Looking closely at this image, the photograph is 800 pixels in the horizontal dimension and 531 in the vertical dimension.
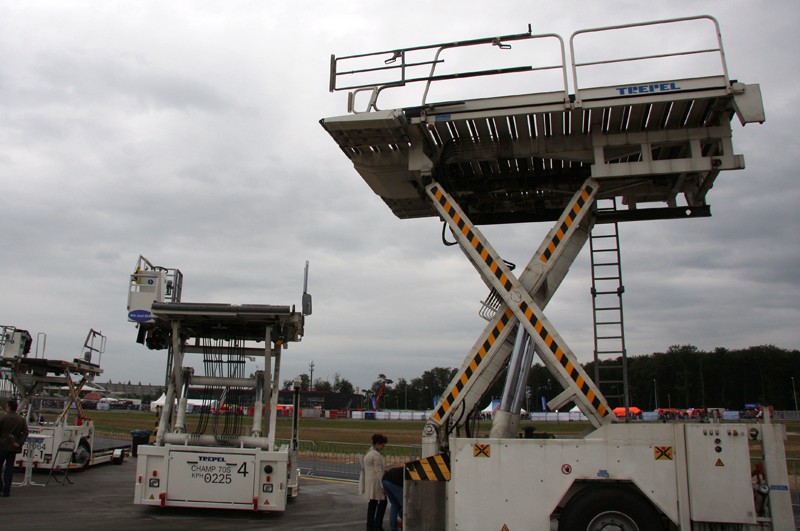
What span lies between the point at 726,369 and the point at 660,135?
99272mm

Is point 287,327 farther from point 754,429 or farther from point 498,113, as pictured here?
point 754,429

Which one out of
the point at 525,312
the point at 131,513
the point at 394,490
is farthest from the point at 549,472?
the point at 131,513

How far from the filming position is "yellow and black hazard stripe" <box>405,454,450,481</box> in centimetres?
701

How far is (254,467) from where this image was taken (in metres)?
9.66

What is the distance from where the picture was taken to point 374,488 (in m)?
8.68

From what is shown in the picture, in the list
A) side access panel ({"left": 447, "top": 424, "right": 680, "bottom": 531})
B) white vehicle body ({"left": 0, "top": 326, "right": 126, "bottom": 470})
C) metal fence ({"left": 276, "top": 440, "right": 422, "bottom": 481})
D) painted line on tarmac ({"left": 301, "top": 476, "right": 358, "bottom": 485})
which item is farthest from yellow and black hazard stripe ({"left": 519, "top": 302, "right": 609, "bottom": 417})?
white vehicle body ({"left": 0, "top": 326, "right": 126, "bottom": 470})

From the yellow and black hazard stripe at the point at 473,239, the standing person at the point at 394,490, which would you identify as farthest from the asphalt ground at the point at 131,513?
the yellow and black hazard stripe at the point at 473,239

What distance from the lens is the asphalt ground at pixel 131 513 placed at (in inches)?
360

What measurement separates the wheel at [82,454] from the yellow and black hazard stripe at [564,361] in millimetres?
13462

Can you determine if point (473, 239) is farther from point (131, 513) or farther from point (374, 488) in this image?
point (131, 513)

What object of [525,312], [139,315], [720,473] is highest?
[139,315]

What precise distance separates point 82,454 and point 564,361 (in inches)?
556

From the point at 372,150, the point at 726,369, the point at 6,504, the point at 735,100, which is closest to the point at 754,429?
the point at 735,100

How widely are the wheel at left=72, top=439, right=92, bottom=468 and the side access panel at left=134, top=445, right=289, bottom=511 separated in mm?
7745
